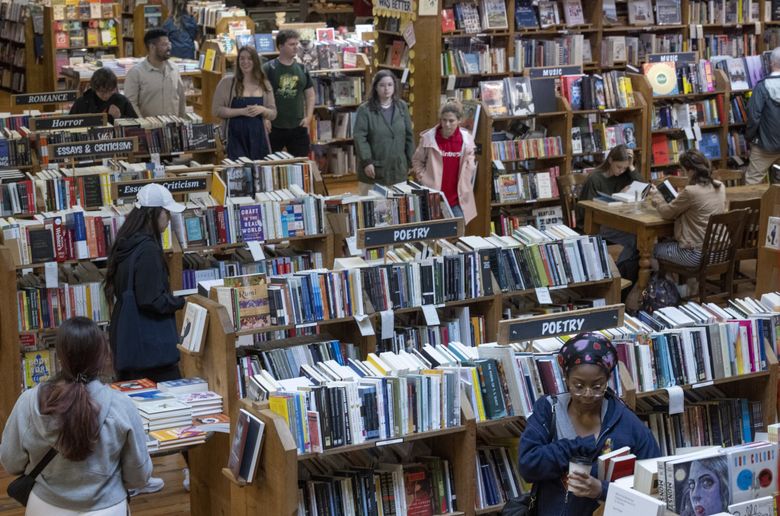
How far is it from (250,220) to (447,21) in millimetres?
4311

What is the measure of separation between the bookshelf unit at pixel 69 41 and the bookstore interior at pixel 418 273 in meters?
4.10

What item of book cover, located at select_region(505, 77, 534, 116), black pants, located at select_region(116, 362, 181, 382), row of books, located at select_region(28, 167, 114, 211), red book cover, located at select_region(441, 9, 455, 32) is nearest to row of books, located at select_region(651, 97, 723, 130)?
book cover, located at select_region(505, 77, 534, 116)

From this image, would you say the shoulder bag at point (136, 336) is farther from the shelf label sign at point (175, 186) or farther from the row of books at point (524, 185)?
the row of books at point (524, 185)

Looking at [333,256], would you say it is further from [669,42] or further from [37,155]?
[669,42]

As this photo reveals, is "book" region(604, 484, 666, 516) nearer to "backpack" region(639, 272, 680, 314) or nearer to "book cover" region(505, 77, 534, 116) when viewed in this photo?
"backpack" region(639, 272, 680, 314)

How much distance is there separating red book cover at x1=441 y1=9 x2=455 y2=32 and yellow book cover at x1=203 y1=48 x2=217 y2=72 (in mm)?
3157

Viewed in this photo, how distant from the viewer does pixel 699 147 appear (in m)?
12.3

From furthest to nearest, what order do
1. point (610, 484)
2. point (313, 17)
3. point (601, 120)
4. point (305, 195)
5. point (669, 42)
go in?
point (313, 17), point (669, 42), point (601, 120), point (305, 195), point (610, 484)

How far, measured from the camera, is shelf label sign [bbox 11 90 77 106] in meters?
11.5

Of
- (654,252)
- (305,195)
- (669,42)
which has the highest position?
(669,42)

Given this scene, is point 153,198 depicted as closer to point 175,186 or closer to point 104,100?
point 175,186

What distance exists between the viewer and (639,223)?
345 inches

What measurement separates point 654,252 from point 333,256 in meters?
2.61

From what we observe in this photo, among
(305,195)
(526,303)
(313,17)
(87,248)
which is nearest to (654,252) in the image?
(526,303)
